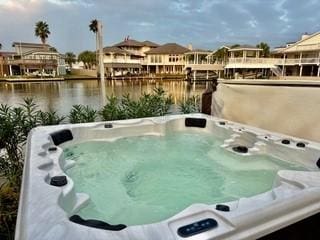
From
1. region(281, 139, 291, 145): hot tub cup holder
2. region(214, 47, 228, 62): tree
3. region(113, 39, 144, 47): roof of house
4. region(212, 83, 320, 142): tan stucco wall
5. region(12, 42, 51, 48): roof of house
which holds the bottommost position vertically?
region(281, 139, 291, 145): hot tub cup holder

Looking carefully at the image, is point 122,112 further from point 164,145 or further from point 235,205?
point 235,205

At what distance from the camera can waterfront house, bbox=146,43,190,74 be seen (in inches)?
1211

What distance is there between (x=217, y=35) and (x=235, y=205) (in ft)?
85.1

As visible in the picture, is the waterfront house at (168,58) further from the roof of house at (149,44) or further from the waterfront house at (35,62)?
the waterfront house at (35,62)

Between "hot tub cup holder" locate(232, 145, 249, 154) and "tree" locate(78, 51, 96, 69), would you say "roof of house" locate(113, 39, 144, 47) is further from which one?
"hot tub cup holder" locate(232, 145, 249, 154)

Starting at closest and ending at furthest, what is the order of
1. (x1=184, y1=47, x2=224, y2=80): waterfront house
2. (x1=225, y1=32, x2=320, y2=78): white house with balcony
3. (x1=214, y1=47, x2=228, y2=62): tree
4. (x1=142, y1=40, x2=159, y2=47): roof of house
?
(x1=225, y1=32, x2=320, y2=78): white house with balcony, (x1=184, y1=47, x2=224, y2=80): waterfront house, (x1=214, y1=47, x2=228, y2=62): tree, (x1=142, y1=40, x2=159, y2=47): roof of house

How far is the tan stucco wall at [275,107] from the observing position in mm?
2754

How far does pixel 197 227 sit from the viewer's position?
1162 millimetres

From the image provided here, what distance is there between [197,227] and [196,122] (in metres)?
2.63

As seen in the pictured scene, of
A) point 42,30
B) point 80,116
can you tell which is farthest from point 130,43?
point 80,116

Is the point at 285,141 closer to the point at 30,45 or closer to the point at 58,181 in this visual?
the point at 58,181

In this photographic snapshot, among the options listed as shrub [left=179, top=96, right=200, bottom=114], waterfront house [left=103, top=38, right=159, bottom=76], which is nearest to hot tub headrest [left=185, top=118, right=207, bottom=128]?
shrub [left=179, top=96, right=200, bottom=114]

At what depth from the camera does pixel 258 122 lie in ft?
11.2

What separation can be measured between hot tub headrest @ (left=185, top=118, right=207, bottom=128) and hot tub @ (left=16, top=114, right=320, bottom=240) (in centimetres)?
2
